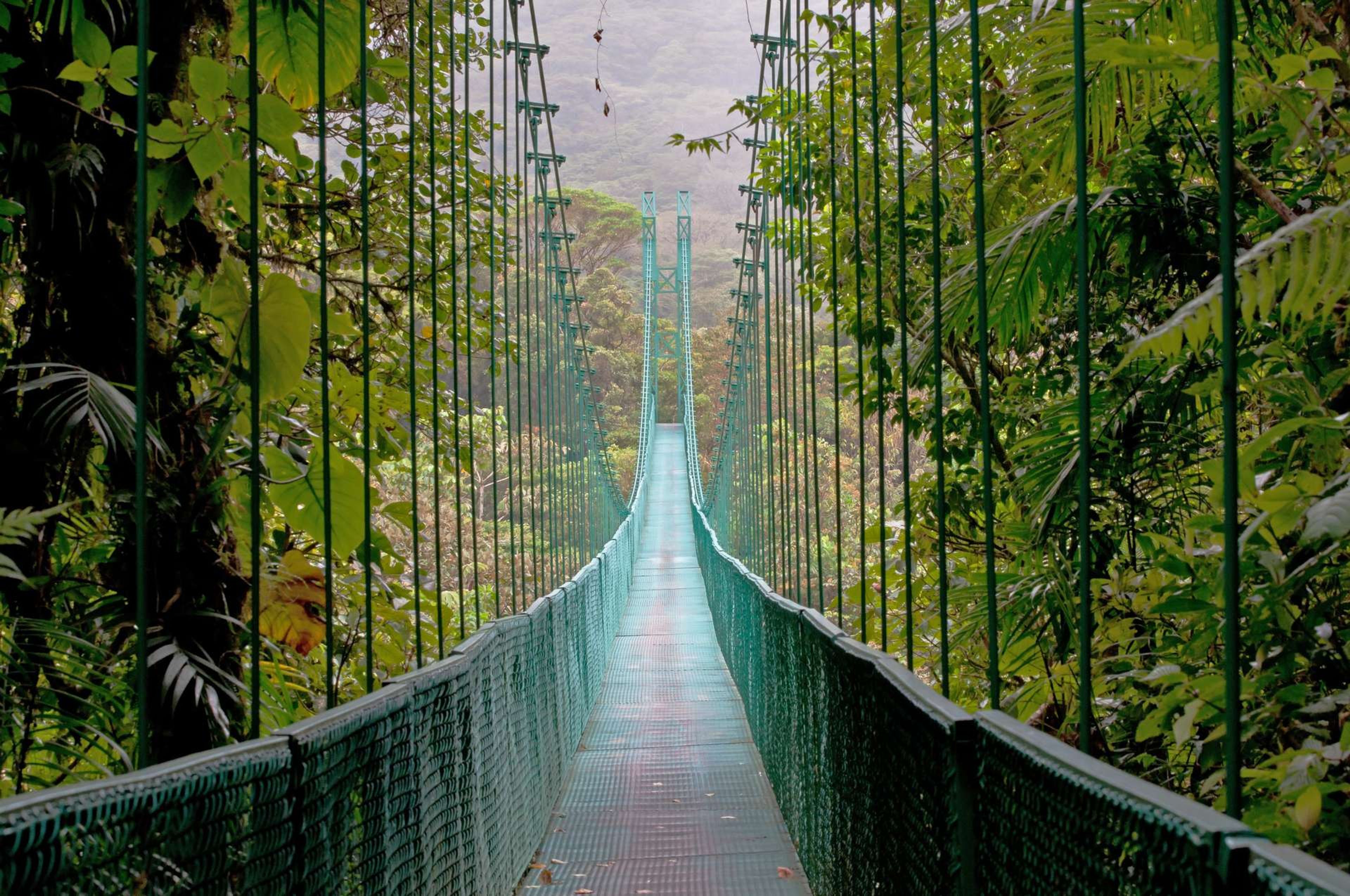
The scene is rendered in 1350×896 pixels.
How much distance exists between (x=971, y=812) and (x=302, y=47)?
4.99 ft

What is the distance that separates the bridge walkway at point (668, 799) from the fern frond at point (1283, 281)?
2.18 m

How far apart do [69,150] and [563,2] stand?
65042mm

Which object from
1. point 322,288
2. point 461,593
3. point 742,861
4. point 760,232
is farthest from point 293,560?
point 760,232

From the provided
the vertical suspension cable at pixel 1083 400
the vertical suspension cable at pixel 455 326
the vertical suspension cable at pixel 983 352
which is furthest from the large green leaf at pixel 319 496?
the vertical suspension cable at pixel 1083 400

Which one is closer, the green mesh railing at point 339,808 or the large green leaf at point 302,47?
the green mesh railing at point 339,808

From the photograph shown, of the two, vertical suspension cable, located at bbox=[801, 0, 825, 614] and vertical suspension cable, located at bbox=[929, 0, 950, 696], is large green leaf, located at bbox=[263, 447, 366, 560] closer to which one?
vertical suspension cable, located at bbox=[929, 0, 950, 696]

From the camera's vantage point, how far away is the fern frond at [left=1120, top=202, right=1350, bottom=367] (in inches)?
35.0

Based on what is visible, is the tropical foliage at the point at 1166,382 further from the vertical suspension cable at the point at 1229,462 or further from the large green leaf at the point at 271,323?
the large green leaf at the point at 271,323

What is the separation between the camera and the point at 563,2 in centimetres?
6197

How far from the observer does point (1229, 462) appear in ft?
2.60

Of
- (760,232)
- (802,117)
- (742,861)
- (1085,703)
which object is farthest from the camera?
(760,232)

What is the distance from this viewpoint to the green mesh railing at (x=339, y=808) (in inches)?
29.5

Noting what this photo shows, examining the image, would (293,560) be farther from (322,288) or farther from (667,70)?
(667,70)

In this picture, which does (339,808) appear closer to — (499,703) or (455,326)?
(499,703)
